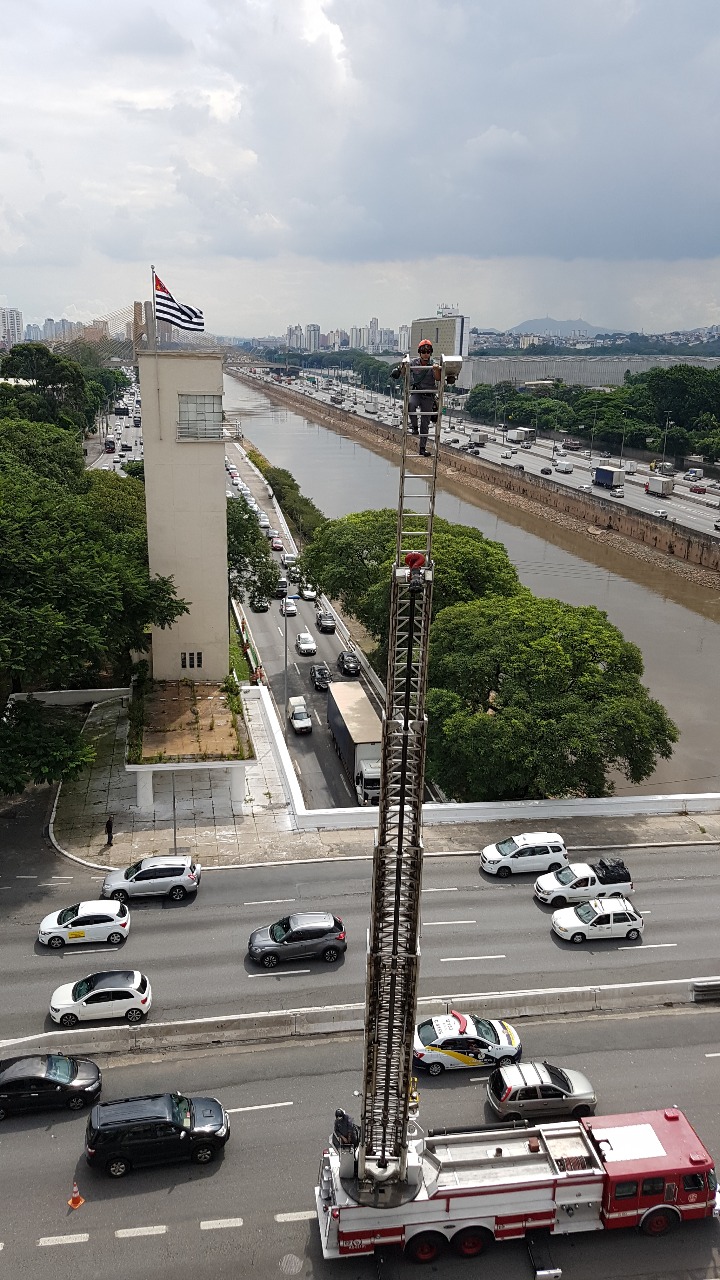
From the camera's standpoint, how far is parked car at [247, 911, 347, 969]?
1816cm

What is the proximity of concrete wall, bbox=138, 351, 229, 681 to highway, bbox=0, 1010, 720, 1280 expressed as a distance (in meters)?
16.3

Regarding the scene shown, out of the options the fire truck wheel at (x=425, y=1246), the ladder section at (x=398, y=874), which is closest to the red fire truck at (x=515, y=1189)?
the fire truck wheel at (x=425, y=1246)

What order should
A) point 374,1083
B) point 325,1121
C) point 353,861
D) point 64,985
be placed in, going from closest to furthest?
point 374,1083, point 325,1121, point 64,985, point 353,861

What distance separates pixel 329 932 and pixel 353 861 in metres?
3.83

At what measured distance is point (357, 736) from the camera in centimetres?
3080

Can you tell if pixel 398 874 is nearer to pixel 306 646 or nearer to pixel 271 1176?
pixel 271 1176

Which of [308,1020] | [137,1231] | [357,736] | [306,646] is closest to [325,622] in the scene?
[306,646]

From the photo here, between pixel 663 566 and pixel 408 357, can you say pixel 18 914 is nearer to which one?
pixel 408 357

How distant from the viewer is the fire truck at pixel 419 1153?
1054cm

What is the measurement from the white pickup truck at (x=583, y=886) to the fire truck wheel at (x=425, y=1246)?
9650mm

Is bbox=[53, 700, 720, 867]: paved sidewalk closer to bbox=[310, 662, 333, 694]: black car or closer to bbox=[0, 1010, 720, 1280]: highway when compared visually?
bbox=[0, 1010, 720, 1280]: highway

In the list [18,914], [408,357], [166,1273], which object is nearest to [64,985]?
[18,914]

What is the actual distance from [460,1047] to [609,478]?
77.5m

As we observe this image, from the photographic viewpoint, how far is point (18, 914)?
19.8 m
